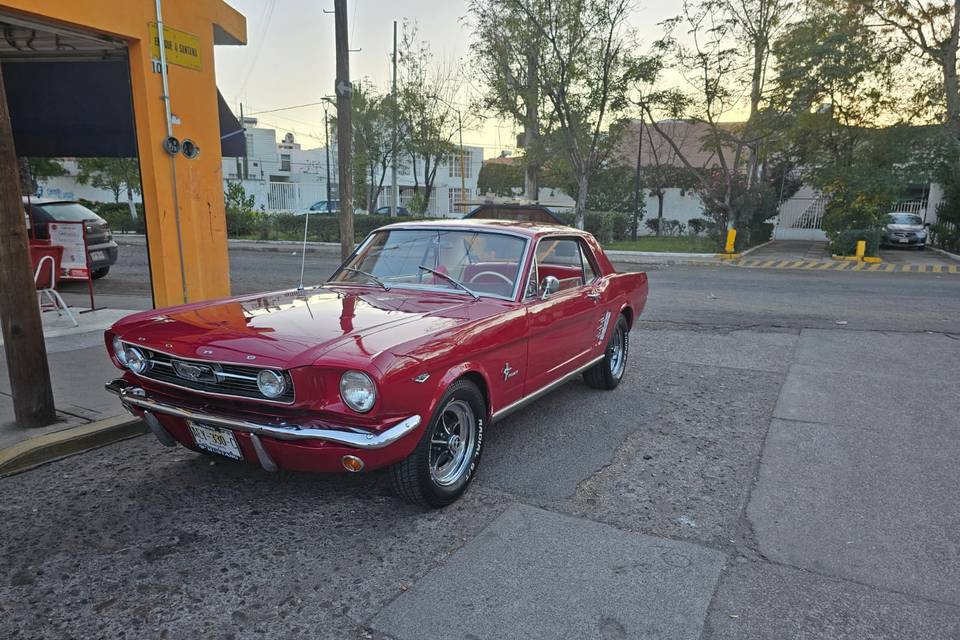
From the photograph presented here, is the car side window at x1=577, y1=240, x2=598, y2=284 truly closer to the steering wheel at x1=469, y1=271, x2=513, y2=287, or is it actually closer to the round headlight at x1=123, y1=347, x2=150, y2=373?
the steering wheel at x1=469, y1=271, x2=513, y2=287

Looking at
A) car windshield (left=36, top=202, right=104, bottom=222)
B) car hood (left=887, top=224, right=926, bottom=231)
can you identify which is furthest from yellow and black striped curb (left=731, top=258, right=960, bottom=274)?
car windshield (left=36, top=202, right=104, bottom=222)

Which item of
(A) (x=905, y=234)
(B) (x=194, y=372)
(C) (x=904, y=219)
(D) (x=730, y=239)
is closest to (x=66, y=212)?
(B) (x=194, y=372)

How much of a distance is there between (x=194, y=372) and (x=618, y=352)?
3.89m

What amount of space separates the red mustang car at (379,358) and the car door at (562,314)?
19mm

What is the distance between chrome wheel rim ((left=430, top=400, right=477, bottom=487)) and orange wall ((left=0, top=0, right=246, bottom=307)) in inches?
189

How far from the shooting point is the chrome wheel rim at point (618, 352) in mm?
5980

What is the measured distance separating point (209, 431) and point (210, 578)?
72cm

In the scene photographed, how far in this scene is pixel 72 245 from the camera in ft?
29.3

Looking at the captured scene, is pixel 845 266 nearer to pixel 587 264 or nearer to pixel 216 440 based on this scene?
pixel 587 264

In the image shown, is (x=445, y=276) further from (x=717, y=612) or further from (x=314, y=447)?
(x=717, y=612)

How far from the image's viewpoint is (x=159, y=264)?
709 cm

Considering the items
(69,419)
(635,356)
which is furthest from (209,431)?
(635,356)

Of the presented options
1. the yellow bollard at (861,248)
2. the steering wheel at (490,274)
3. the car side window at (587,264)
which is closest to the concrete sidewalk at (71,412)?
the steering wheel at (490,274)

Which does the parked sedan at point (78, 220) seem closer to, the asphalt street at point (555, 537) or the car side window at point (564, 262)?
the asphalt street at point (555, 537)
